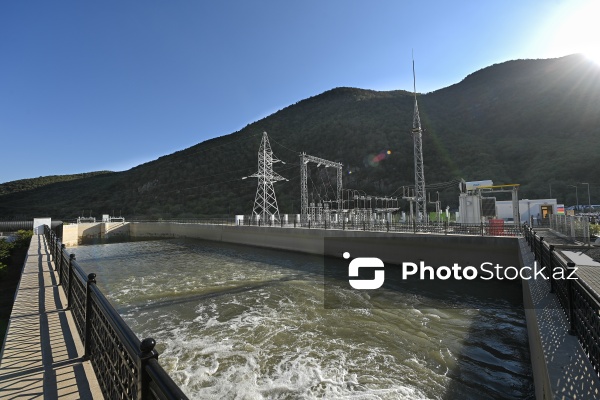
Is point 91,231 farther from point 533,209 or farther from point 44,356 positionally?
point 533,209

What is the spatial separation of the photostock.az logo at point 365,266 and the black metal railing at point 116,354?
1089cm

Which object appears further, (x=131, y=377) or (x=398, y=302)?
(x=398, y=302)

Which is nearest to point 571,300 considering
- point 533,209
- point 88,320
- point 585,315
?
point 585,315

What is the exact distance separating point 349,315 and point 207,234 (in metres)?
33.1

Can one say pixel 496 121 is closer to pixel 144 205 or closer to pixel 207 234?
pixel 207 234

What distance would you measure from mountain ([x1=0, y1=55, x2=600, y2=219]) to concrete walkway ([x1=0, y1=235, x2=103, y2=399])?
63.2 m

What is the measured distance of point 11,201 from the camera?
109188 mm

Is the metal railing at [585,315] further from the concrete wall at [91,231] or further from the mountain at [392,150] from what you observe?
the mountain at [392,150]

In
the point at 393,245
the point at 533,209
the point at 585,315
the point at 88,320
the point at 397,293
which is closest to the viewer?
the point at 585,315

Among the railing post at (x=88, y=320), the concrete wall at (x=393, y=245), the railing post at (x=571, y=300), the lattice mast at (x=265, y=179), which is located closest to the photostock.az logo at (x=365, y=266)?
the concrete wall at (x=393, y=245)

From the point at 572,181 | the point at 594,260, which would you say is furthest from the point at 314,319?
the point at 572,181

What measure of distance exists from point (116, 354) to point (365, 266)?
56.6 ft

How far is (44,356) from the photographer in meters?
3.78

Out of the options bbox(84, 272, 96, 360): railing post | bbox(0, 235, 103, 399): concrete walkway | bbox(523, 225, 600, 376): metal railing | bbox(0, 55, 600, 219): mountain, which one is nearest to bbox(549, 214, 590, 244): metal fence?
bbox(523, 225, 600, 376): metal railing
